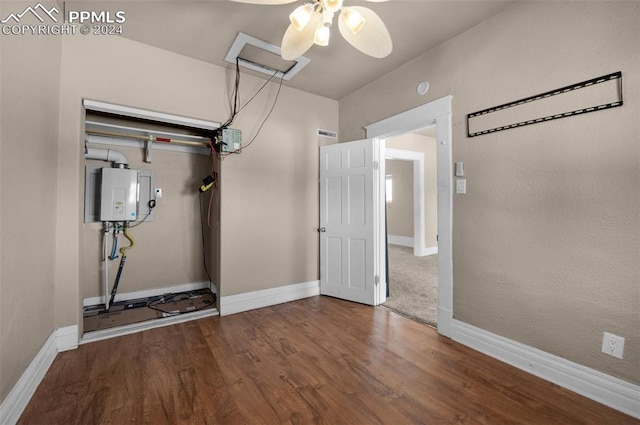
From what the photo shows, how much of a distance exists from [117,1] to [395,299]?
3997 millimetres

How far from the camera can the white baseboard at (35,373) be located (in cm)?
139

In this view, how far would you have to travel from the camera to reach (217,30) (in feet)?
7.57

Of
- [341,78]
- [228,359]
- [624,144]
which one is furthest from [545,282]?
[341,78]

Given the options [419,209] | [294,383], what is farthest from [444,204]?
[419,209]

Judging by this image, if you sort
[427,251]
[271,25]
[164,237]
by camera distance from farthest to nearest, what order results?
[427,251] < [164,237] < [271,25]

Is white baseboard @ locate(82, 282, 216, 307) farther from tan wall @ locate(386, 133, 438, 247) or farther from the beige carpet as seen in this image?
tan wall @ locate(386, 133, 438, 247)

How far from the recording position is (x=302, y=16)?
143 cm

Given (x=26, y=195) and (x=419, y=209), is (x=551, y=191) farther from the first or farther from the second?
(x=419, y=209)

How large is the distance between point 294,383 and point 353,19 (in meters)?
2.31

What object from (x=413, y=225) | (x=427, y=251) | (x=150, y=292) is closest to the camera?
(x=150, y=292)

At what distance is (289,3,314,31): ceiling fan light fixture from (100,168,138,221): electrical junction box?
2747 millimetres

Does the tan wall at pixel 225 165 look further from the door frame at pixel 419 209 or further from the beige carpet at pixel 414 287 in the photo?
the door frame at pixel 419 209

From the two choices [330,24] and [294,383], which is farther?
[294,383]

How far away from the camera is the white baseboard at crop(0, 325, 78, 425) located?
139cm
